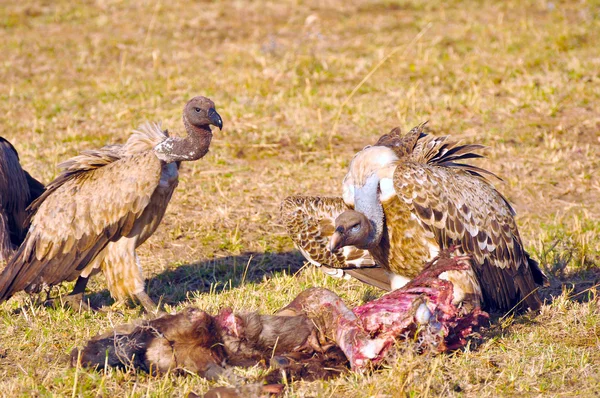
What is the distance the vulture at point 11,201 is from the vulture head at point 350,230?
8.62ft

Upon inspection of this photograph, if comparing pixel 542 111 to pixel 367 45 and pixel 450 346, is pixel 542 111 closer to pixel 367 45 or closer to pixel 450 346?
pixel 367 45

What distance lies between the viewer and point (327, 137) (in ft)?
29.5

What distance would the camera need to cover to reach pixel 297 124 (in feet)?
30.4

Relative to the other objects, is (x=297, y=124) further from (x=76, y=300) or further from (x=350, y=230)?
(x=350, y=230)

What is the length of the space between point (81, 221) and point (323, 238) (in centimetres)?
167

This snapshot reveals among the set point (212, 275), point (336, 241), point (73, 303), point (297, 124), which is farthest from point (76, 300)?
point (297, 124)

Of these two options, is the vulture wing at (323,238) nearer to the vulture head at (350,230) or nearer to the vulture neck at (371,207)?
the vulture neck at (371,207)

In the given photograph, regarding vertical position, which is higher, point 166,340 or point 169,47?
point 169,47

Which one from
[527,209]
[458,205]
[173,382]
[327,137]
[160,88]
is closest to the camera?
[173,382]

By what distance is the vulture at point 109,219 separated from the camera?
18.7 ft

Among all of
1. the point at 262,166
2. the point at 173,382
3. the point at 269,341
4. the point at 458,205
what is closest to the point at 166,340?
the point at 173,382

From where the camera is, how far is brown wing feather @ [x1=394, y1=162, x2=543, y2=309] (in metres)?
5.26

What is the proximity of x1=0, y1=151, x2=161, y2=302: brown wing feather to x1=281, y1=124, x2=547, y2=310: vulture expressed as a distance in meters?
1.36

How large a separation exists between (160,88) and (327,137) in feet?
8.36
